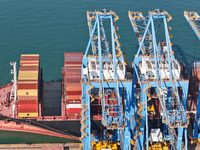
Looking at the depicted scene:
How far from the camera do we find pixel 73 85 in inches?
3666

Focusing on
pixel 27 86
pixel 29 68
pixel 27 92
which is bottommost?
pixel 27 92

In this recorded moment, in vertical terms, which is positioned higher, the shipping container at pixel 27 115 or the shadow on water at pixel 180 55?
the shadow on water at pixel 180 55

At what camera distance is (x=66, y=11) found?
491 ft

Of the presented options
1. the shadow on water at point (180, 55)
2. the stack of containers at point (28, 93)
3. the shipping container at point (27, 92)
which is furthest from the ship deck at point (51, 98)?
the shadow on water at point (180, 55)

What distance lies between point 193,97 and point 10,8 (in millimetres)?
85105

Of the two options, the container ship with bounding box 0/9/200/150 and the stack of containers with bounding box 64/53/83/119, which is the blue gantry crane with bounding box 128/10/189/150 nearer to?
the container ship with bounding box 0/9/200/150

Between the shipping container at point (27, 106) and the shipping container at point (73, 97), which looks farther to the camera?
the shipping container at point (27, 106)

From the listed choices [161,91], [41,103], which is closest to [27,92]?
[41,103]

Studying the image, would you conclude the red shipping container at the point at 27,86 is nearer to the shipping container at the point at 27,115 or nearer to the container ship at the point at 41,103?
the container ship at the point at 41,103

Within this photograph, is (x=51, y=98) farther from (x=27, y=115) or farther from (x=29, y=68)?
(x=29, y=68)

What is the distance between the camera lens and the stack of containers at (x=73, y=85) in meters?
92.9

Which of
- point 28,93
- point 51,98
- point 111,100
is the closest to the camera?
point 111,100

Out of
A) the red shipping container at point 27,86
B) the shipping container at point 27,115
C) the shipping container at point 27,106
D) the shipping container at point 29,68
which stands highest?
the shipping container at point 29,68

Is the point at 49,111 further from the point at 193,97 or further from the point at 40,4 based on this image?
the point at 40,4
